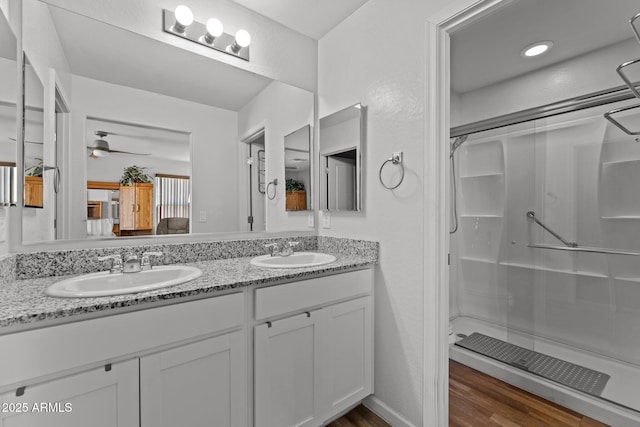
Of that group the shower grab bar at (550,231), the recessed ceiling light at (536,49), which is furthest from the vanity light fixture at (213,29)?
the shower grab bar at (550,231)

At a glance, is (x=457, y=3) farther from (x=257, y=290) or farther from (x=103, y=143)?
(x=103, y=143)

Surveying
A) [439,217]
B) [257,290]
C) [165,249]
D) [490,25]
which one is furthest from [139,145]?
[490,25]

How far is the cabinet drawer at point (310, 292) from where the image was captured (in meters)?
1.26

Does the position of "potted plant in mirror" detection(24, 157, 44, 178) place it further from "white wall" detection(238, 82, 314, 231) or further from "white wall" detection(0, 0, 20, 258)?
"white wall" detection(238, 82, 314, 231)

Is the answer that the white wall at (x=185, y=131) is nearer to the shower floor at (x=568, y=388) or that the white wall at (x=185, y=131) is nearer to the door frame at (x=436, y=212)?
the door frame at (x=436, y=212)

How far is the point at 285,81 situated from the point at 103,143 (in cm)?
117

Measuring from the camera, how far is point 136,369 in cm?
96

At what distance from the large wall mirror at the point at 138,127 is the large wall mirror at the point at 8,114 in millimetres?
124

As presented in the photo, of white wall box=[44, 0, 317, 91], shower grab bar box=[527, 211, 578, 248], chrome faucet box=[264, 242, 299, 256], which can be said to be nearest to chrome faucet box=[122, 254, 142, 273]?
chrome faucet box=[264, 242, 299, 256]

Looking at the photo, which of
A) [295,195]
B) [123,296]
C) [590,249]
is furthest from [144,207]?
[590,249]

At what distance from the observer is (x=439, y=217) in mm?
1429

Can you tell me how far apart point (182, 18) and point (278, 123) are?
777mm

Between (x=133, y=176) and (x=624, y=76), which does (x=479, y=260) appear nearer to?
(x=624, y=76)

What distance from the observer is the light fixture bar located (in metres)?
1.57
